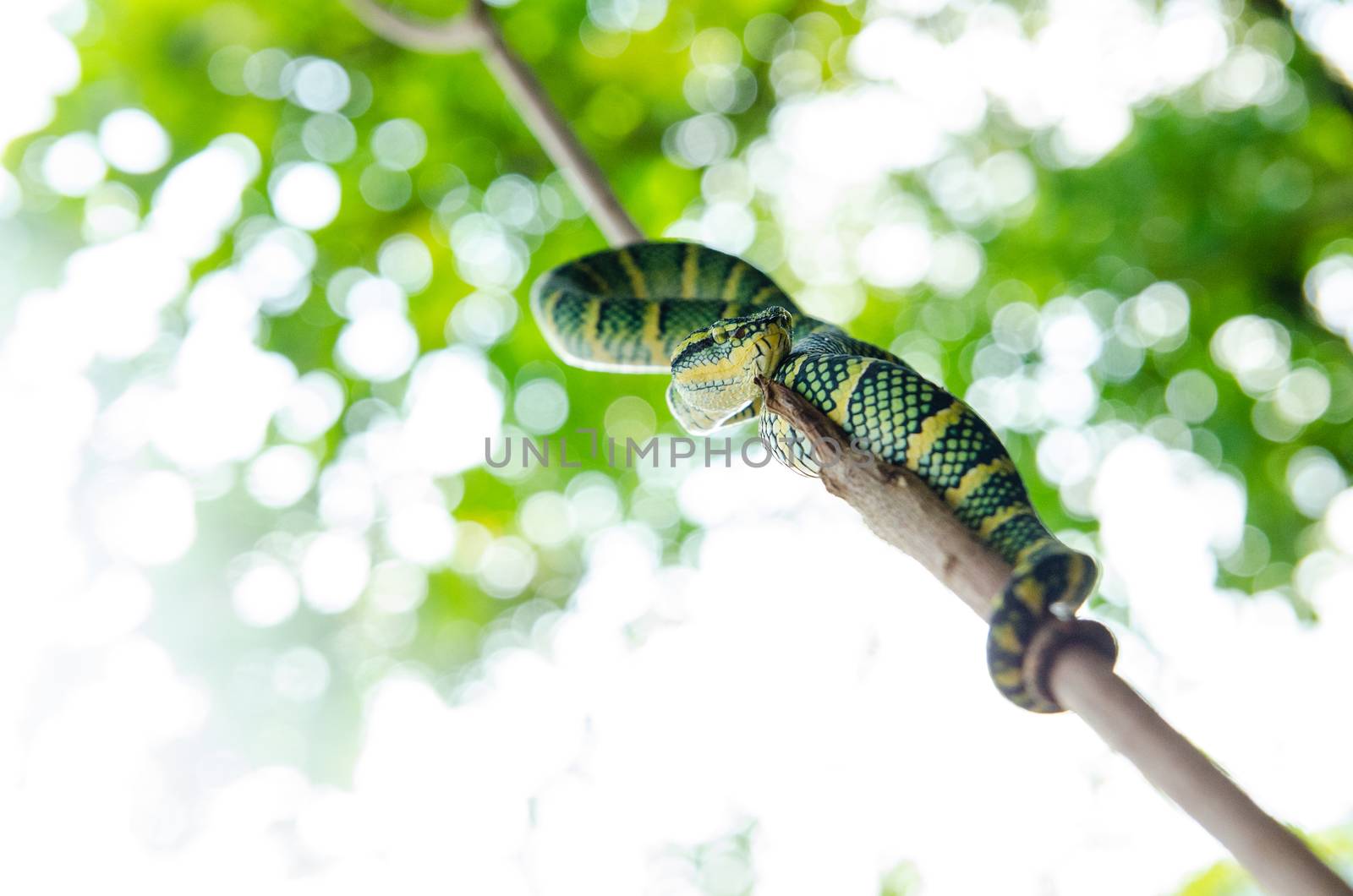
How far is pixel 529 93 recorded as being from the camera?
8.23ft

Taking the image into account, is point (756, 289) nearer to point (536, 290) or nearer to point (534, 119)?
point (536, 290)

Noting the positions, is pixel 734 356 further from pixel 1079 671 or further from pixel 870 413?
pixel 1079 671

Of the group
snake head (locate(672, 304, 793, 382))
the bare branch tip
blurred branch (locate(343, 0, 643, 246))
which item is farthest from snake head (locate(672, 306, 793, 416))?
the bare branch tip

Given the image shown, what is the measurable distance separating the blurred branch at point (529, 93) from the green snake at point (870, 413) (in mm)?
279

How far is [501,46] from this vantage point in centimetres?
259

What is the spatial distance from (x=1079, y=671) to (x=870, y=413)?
62 centimetres

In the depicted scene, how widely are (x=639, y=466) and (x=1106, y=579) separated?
2.42 m

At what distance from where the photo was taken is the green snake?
3.80 feet

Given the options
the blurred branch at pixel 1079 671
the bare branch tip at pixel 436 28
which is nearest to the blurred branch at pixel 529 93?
the bare branch tip at pixel 436 28

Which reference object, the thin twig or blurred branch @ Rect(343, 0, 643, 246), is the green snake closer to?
the thin twig

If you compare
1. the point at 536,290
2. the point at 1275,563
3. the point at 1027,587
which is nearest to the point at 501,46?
the point at 536,290

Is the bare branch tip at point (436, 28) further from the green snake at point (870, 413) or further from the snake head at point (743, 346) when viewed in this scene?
the snake head at point (743, 346)

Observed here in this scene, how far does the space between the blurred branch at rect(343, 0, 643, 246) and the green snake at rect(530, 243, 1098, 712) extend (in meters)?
0.28

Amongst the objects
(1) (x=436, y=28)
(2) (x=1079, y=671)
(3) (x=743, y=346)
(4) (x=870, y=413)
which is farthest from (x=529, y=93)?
(2) (x=1079, y=671)
